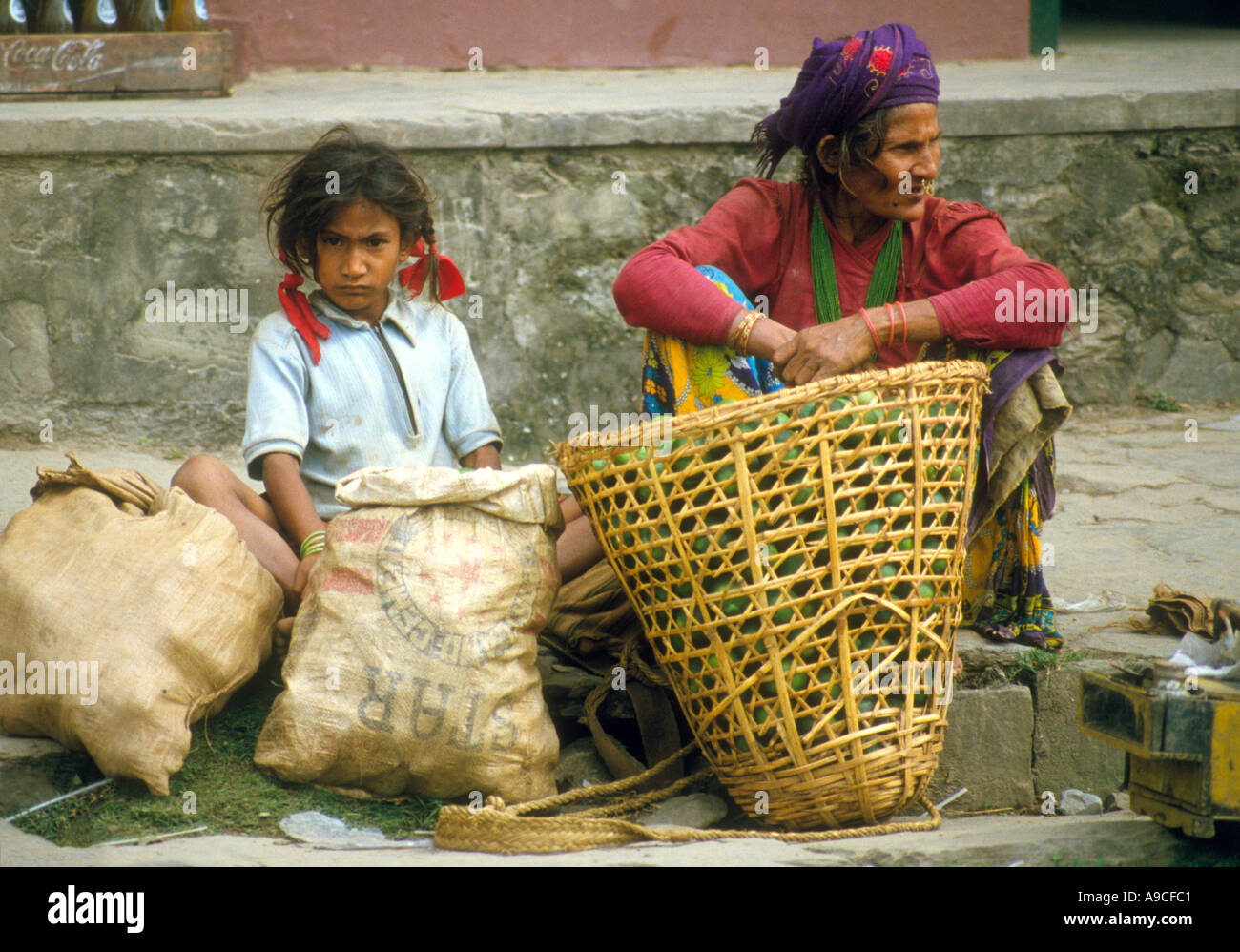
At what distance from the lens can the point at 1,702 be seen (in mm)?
2391

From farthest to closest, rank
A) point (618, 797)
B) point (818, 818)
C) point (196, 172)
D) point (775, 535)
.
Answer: point (196, 172)
point (618, 797)
point (818, 818)
point (775, 535)

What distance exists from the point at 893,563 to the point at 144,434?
271 centimetres

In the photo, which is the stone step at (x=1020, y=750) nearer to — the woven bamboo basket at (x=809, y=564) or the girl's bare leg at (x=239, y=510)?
the woven bamboo basket at (x=809, y=564)

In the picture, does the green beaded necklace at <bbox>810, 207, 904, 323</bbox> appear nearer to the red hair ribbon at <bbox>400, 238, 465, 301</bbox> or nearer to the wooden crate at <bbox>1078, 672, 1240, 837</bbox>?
the red hair ribbon at <bbox>400, 238, 465, 301</bbox>

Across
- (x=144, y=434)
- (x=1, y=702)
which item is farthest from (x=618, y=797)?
(x=144, y=434)

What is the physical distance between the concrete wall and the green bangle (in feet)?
5.31

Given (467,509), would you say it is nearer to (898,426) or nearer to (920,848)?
(898,426)

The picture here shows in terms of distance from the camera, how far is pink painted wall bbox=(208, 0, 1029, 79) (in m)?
4.97

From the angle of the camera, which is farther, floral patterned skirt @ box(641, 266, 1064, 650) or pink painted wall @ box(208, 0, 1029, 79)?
pink painted wall @ box(208, 0, 1029, 79)

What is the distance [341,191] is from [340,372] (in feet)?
1.24
